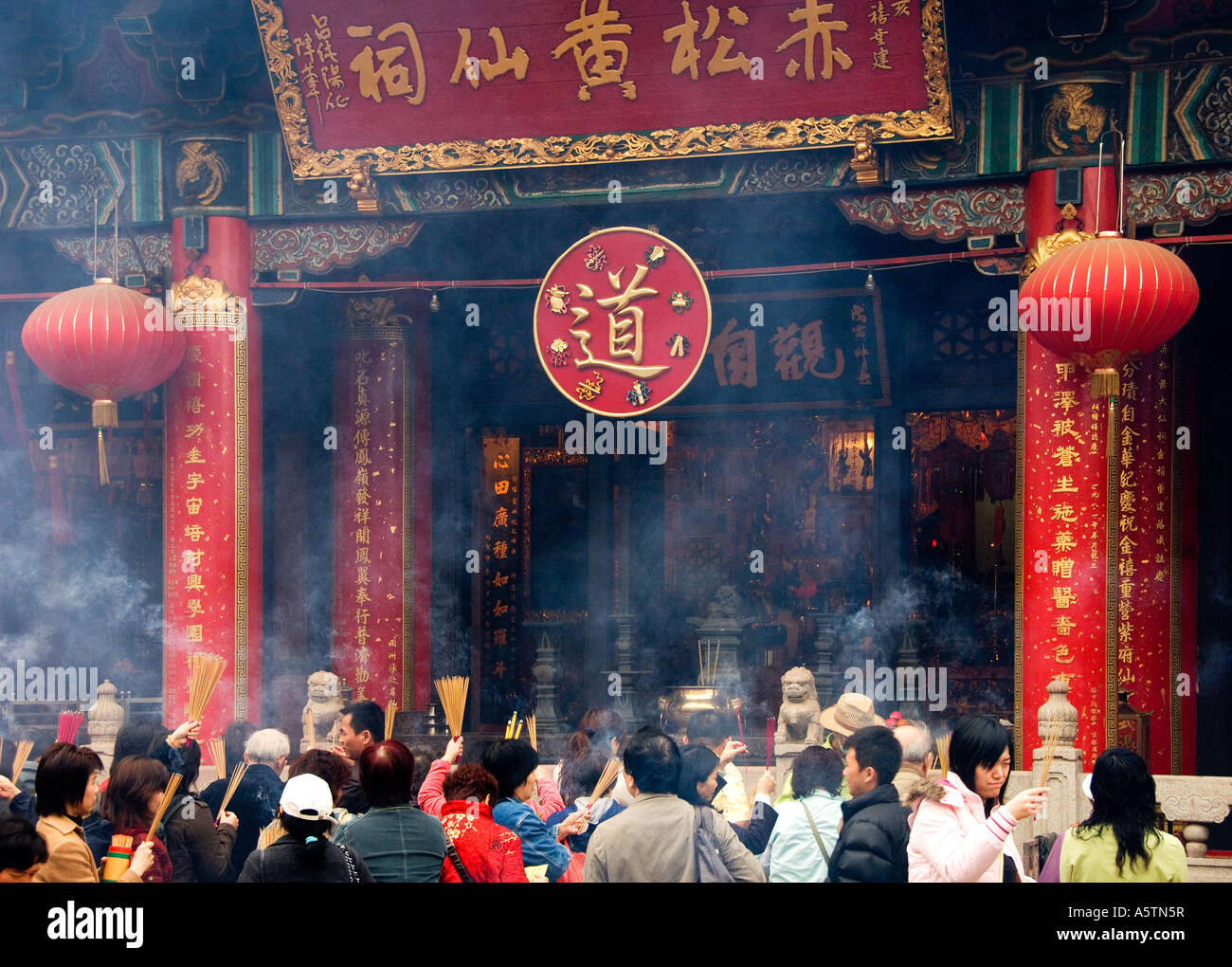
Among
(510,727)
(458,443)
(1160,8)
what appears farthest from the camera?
(458,443)

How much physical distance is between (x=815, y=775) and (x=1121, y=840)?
34.8 inches

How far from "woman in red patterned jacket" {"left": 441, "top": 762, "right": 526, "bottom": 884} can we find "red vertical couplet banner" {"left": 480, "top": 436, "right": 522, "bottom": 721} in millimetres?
5620

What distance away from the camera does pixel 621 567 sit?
9836mm

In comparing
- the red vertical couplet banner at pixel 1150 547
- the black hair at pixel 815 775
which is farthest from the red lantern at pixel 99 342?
the red vertical couplet banner at pixel 1150 547

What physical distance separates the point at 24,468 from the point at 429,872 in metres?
7.24

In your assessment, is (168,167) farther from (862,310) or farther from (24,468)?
(862,310)

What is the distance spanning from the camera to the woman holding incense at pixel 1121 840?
3668mm

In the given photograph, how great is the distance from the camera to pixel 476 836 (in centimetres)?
417

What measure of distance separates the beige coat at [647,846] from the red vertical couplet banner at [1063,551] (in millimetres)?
3904

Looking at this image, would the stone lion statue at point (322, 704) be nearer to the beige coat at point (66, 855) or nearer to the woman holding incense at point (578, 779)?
the woman holding incense at point (578, 779)

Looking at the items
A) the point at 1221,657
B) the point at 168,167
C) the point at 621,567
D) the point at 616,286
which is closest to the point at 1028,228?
the point at 616,286

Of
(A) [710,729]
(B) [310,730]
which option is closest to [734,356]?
(B) [310,730]

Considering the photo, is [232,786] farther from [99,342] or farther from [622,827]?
[99,342]

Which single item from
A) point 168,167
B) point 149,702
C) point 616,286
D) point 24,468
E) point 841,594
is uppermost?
point 168,167
